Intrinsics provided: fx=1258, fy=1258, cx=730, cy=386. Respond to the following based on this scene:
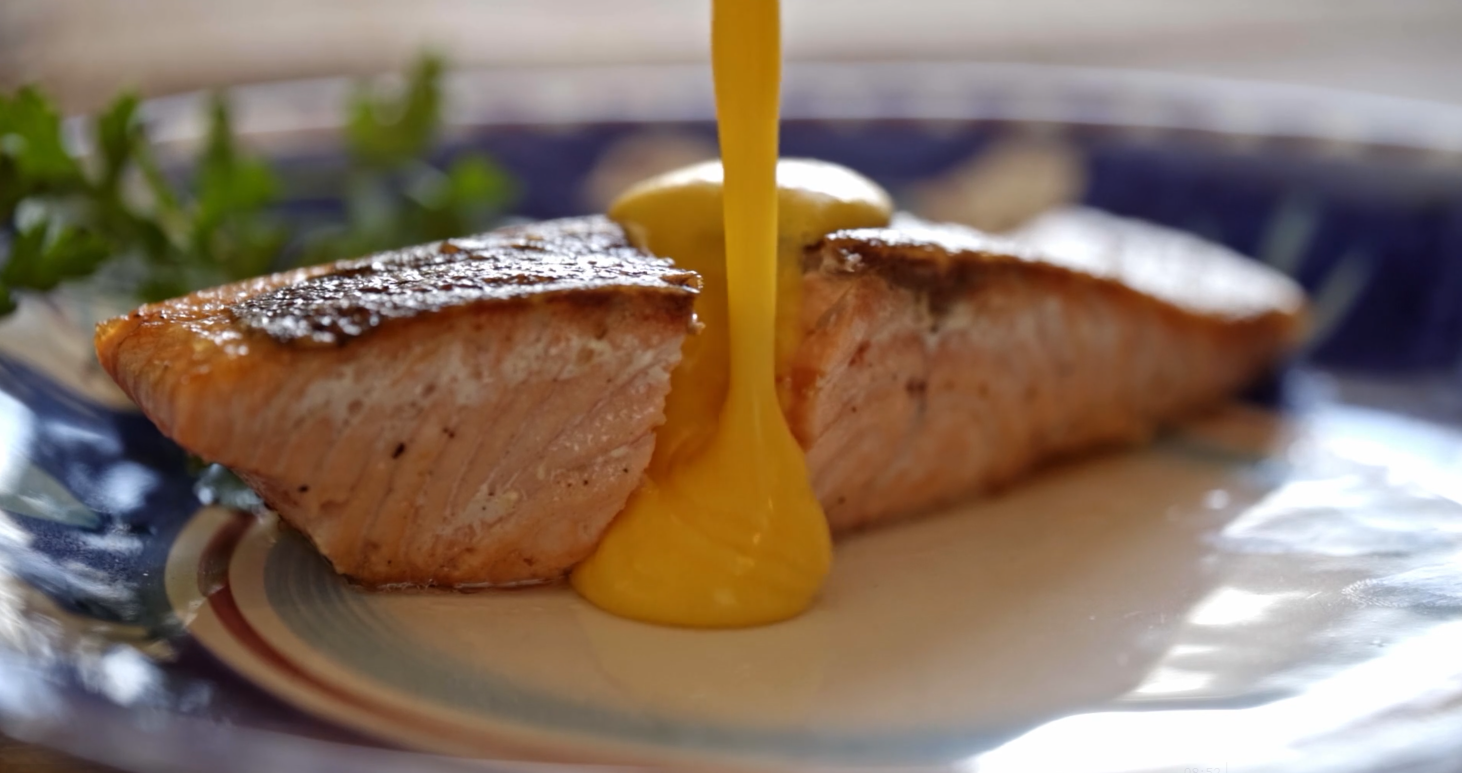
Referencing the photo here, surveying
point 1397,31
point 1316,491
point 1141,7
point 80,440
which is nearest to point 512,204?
point 80,440

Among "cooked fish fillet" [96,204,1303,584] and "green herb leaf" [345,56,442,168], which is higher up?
"green herb leaf" [345,56,442,168]

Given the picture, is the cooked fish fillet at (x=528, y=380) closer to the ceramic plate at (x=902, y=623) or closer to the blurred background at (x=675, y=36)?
the ceramic plate at (x=902, y=623)

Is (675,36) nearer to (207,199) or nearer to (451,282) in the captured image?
(207,199)

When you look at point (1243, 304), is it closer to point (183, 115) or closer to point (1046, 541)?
point (1046, 541)

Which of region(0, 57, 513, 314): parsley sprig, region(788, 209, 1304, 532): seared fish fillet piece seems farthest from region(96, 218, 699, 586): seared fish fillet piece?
region(0, 57, 513, 314): parsley sprig

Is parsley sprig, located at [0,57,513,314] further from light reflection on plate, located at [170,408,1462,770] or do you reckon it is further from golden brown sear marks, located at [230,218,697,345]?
light reflection on plate, located at [170,408,1462,770]

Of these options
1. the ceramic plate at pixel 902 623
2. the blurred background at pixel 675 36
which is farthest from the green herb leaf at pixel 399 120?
the blurred background at pixel 675 36
